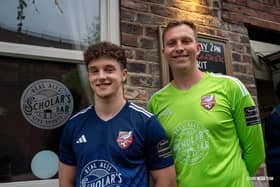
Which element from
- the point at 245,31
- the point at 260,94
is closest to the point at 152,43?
the point at 245,31

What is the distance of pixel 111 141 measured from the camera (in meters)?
1.41

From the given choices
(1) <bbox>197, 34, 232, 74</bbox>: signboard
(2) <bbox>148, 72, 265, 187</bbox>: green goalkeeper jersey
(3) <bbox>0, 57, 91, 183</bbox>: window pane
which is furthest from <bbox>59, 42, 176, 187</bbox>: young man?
(1) <bbox>197, 34, 232, 74</bbox>: signboard

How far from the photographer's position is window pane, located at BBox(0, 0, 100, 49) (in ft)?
7.43

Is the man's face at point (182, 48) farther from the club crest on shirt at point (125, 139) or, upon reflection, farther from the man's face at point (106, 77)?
the club crest on shirt at point (125, 139)

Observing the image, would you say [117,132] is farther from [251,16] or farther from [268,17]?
[268,17]


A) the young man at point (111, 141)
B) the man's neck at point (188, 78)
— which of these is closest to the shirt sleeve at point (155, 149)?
the young man at point (111, 141)

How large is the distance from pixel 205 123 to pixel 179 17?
1497 mm

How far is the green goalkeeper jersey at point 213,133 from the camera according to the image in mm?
1474

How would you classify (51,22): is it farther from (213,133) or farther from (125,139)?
(213,133)

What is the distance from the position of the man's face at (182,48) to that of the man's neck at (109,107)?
0.33 metres

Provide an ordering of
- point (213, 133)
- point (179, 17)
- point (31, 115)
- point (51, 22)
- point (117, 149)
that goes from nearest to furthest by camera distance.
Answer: point (117, 149)
point (213, 133)
point (31, 115)
point (51, 22)
point (179, 17)

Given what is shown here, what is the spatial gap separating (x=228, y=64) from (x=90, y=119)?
5.74 ft

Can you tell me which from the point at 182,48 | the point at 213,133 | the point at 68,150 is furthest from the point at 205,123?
the point at 68,150

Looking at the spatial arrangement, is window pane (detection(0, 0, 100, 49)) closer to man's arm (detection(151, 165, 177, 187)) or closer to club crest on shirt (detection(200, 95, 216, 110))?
club crest on shirt (detection(200, 95, 216, 110))
